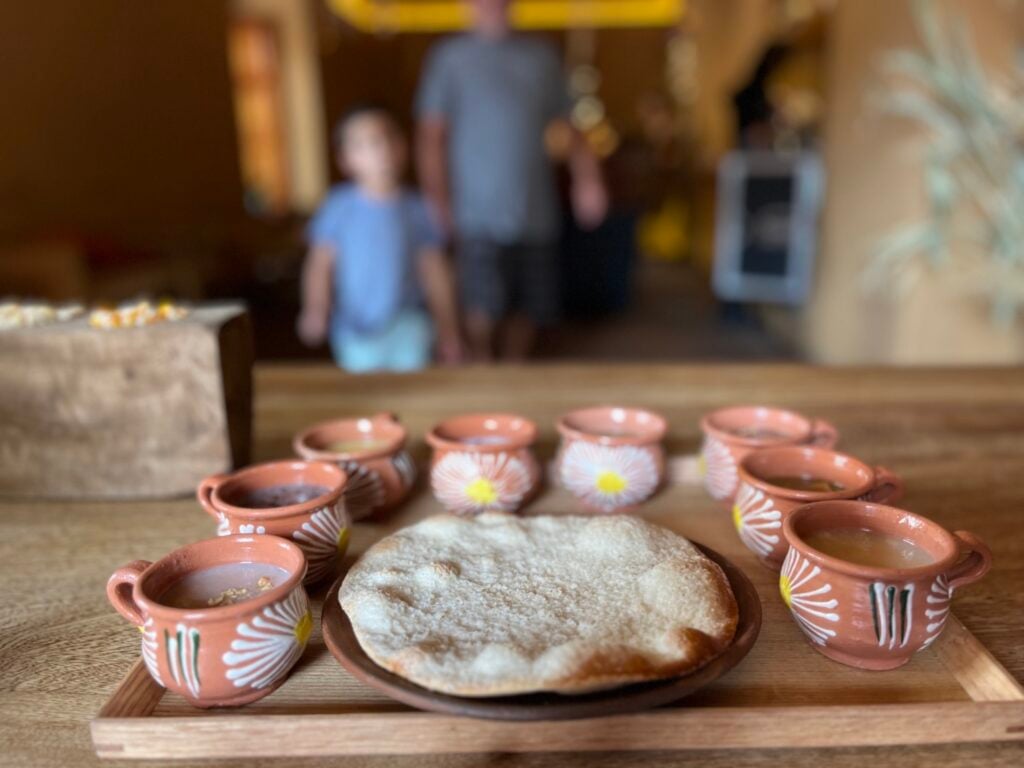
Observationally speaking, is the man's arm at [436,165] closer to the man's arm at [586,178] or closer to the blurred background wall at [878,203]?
the man's arm at [586,178]

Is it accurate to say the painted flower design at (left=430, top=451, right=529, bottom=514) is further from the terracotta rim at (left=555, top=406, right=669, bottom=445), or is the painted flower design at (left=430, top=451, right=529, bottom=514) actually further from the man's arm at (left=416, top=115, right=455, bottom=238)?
the man's arm at (left=416, top=115, right=455, bottom=238)

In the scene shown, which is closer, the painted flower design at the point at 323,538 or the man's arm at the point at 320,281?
the painted flower design at the point at 323,538

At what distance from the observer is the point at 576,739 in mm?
501

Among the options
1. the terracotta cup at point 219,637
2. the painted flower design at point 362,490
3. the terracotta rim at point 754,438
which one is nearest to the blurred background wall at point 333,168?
the terracotta rim at point 754,438

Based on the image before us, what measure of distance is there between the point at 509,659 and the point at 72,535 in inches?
23.1

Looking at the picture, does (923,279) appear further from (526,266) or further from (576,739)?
(576,739)

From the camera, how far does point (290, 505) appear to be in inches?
27.6

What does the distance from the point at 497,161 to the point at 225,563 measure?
2.03m

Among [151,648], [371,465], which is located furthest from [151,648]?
[371,465]

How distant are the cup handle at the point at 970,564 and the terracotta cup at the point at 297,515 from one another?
497 millimetres

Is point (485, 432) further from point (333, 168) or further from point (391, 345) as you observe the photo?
point (333, 168)

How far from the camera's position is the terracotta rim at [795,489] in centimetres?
67

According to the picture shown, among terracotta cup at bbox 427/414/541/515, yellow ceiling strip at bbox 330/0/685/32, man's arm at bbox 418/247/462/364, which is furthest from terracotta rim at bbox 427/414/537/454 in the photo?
yellow ceiling strip at bbox 330/0/685/32

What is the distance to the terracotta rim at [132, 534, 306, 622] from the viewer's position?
507 millimetres
